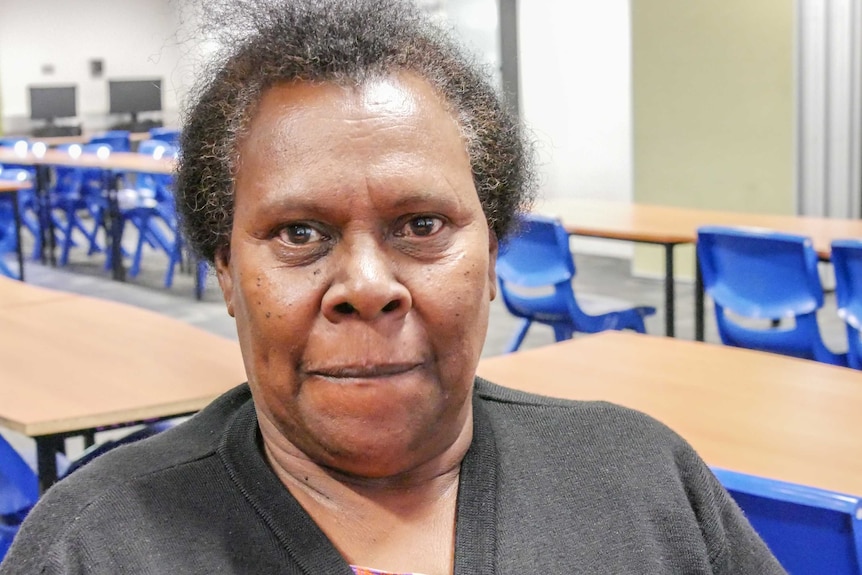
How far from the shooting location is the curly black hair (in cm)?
104

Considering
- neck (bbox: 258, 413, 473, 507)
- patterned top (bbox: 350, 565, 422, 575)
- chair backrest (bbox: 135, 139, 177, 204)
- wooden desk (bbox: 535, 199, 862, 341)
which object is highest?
chair backrest (bbox: 135, 139, 177, 204)

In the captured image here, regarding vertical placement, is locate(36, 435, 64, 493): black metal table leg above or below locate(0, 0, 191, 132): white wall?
below

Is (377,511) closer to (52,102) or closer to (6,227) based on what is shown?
(6,227)

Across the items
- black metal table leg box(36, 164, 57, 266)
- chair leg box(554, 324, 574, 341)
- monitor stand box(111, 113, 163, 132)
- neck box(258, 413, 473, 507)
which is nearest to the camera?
neck box(258, 413, 473, 507)

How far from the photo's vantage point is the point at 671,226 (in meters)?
4.61

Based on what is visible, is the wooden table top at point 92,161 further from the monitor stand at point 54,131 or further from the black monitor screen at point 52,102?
the monitor stand at point 54,131

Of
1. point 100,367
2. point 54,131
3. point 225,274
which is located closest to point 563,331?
point 100,367

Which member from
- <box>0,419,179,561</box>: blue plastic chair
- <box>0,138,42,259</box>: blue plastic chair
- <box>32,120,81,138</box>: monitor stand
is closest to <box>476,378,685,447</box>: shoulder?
<box>0,419,179,561</box>: blue plastic chair

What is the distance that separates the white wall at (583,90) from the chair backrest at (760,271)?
379 centimetres

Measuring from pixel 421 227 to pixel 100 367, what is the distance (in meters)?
1.74

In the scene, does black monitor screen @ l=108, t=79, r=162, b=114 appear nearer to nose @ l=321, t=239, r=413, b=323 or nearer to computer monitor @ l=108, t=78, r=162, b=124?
computer monitor @ l=108, t=78, r=162, b=124

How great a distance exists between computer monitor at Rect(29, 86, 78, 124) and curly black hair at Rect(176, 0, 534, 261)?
40.8 feet

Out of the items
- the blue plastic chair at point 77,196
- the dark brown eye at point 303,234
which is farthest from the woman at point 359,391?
the blue plastic chair at point 77,196

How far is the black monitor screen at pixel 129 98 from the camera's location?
13.0 metres
